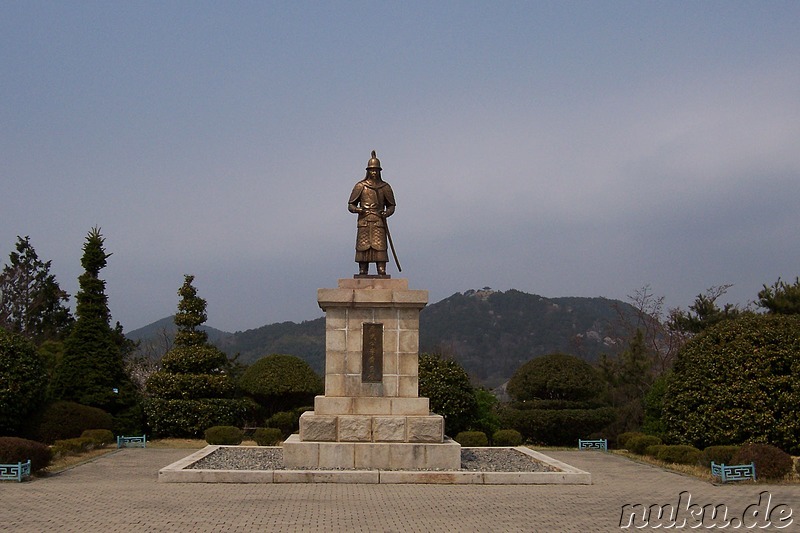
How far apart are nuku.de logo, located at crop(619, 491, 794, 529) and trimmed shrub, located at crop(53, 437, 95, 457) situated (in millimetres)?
11801

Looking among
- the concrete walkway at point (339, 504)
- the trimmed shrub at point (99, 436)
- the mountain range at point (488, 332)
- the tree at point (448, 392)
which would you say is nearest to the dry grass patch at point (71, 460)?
the trimmed shrub at point (99, 436)

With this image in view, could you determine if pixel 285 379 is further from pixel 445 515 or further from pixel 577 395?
pixel 445 515

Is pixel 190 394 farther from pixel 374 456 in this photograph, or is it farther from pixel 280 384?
pixel 374 456

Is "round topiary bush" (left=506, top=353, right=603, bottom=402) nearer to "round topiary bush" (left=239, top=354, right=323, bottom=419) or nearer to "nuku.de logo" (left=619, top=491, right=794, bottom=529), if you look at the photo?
"round topiary bush" (left=239, top=354, right=323, bottom=419)

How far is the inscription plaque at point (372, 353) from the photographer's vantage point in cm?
1381

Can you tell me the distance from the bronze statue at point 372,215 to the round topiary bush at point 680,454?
6.69 meters

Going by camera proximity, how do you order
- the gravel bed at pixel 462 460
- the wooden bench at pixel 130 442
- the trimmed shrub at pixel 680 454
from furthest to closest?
the wooden bench at pixel 130 442, the trimmed shrub at pixel 680 454, the gravel bed at pixel 462 460

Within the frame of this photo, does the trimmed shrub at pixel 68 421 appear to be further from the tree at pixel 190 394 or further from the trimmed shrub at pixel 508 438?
the trimmed shrub at pixel 508 438

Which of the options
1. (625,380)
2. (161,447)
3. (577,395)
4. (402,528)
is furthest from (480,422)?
(402,528)

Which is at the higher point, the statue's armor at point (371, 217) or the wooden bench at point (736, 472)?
the statue's armor at point (371, 217)

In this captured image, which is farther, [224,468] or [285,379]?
[285,379]

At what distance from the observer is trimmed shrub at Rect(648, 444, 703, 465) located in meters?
15.2

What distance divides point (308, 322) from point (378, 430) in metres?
83.4

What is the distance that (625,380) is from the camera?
25594mm
